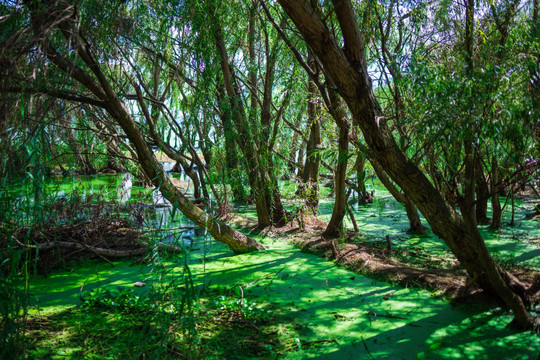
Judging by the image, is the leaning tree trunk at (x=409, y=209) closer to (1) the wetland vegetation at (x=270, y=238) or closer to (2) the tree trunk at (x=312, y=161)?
(1) the wetland vegetation at (x=270, y=238)

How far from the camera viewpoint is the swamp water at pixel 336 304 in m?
2.77

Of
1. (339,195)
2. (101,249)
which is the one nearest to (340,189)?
(339,195)

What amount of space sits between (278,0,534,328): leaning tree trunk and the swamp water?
0.33m

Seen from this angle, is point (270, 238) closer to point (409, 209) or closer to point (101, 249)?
point (409, 209)

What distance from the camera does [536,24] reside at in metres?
3.75

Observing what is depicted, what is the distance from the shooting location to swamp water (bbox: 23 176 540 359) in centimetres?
277

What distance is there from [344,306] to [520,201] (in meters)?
7.38

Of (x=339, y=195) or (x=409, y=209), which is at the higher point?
(x=339, y=195)

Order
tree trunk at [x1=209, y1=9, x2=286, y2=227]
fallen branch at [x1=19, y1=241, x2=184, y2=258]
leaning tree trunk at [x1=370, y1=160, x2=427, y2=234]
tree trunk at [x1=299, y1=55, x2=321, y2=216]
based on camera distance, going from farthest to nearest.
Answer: tree trunk at [x1=299, y1=55, x2=321, y2=216] < leaning tree trunk at [x1=370, y1=160, x2=427, y2=234] < tree trunk at [x1=209, y1=9, x2=286, y2=227] < fallen branch at [x1=19, y1=241, x2=184, y2=258]

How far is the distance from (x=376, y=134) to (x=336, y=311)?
1358mm

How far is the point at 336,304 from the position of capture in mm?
3521

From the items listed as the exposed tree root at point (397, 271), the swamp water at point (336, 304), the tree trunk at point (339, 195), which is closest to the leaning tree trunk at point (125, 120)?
the swamp water at point (336, 304)

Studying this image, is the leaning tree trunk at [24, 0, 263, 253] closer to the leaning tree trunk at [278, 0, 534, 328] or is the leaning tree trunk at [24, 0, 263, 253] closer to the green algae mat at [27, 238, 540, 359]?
the green algae mat at [27, 238, 540, 359]

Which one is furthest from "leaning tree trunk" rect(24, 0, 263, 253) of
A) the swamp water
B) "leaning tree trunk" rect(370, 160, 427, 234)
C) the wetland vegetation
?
"leaning tree trunk" rect(370, 160, 427, 234)
